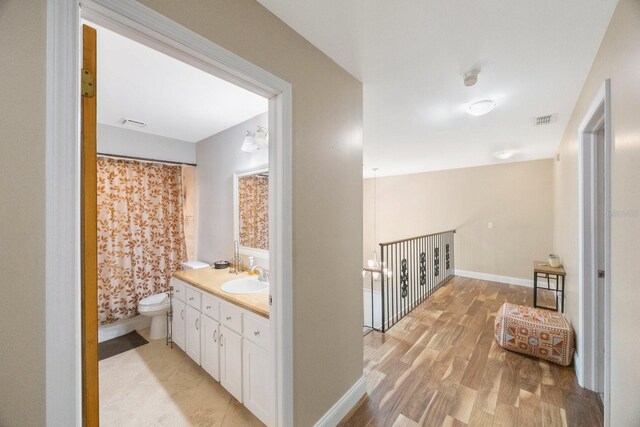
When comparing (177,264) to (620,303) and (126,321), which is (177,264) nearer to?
(126,321)

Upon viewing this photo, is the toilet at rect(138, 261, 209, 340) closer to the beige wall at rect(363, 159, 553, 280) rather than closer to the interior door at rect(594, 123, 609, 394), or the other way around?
the interior door at rect(594, 123, 609, 394)

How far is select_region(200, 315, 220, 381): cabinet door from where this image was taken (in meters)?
2.04

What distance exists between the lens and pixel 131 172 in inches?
120

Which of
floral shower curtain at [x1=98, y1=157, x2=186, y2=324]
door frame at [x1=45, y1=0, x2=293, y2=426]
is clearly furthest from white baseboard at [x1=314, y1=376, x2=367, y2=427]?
floral shower curtain at [x1=98, y1=157, x2=186, y2=324]

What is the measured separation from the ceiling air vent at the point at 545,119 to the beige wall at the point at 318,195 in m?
2.19

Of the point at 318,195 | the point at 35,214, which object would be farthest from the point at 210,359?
the point at 35,214

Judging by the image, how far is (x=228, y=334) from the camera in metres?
1.92

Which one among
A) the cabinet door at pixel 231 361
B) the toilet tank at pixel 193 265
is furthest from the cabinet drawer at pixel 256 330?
the toilet tank at pixel 193 265

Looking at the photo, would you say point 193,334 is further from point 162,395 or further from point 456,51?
point 456,51

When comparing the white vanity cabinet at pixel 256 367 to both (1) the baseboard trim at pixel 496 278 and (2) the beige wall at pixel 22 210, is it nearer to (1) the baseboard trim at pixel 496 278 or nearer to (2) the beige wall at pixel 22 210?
(2) the beige wall at pixel 22 210

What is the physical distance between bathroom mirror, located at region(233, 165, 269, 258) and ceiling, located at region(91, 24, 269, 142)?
0.64 metres

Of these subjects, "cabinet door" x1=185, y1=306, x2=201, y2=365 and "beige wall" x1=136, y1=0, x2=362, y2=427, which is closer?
"beige wall" x1=136, y1=0, x2=362, y2=427

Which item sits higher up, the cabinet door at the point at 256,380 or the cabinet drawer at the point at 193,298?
the cabinet drawer at the point at 193,298

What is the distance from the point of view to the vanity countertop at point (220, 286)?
169 cm
